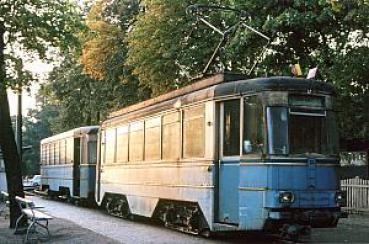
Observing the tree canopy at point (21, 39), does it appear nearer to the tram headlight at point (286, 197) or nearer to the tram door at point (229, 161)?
the tram door at point (229, 161)

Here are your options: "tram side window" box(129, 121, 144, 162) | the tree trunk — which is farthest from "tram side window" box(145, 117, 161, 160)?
the tree trunk

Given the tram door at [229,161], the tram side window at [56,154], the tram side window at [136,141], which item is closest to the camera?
the tram door at [229,161]

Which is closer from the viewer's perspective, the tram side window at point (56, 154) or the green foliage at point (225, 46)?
the green foliage at point (225, 46)

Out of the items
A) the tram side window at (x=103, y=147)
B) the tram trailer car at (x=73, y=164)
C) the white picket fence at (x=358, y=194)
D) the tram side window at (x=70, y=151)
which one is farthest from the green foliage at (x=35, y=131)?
the white picket fence at (x=358, y=194)

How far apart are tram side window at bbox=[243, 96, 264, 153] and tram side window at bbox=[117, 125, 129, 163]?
7.07 m

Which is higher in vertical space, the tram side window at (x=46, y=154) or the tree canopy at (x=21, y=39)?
the tree canopy at (x=21, y=39)

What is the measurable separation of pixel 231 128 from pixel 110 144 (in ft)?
28.2

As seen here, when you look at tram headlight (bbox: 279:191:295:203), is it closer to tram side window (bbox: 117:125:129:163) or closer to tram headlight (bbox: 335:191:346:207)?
tram headlight (bbox: 335:191:346:207)

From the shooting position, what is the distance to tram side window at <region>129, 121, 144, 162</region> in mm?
18047

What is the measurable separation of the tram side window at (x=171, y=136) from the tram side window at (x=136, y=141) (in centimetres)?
187

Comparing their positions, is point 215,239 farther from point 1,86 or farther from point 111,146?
point 111,146

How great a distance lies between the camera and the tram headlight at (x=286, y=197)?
12.2 m

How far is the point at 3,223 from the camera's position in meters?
18.7

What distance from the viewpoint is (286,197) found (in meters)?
12.3
